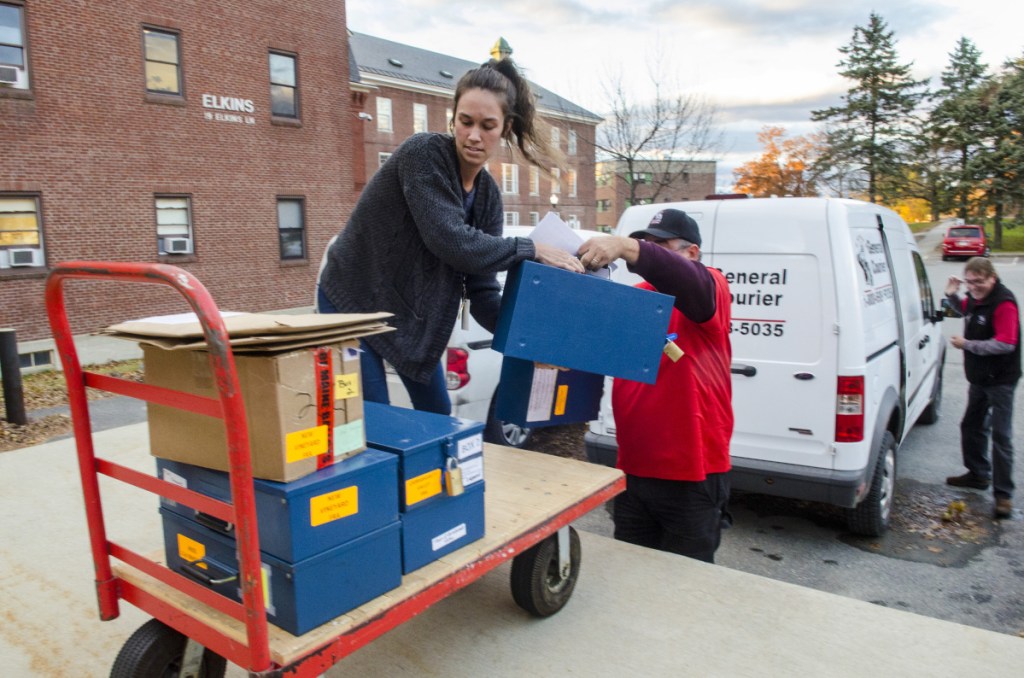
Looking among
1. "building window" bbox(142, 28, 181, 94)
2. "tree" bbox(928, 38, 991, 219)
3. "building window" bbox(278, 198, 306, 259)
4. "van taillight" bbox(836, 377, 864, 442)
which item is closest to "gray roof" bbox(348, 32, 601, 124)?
"building window" bbox(278, 198, 306, 259)

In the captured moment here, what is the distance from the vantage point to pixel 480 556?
2.24m

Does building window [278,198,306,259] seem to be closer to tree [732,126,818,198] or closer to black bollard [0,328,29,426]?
black bollard [0,328,29,426]

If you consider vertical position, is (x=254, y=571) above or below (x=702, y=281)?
below

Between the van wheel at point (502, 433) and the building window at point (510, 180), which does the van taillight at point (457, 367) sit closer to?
the van wheel at point (502, 433)

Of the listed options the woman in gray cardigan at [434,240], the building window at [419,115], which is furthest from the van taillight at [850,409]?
the building window at [419,115]

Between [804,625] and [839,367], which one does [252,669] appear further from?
[839,367]

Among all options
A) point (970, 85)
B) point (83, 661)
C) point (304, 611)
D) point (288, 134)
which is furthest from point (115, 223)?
point (970, 85)

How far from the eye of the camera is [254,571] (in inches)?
63.6

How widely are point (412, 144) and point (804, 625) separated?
2331mm

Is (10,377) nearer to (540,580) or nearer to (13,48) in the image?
(540,580)

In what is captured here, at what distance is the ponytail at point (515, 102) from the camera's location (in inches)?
97.9

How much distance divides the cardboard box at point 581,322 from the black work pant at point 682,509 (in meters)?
0.63

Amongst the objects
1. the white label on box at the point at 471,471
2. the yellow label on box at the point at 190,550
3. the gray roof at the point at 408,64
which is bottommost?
the yellow label on box at the point at 190,550

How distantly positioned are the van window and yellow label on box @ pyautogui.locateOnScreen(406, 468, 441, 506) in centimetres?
276
